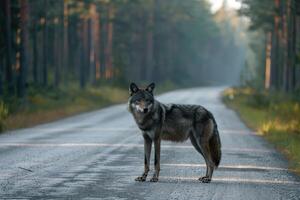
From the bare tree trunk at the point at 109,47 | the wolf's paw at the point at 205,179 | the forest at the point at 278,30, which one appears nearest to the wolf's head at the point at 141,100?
the wolf's paw at the point at 205,179

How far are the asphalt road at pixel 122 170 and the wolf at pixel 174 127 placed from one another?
0.39 meters

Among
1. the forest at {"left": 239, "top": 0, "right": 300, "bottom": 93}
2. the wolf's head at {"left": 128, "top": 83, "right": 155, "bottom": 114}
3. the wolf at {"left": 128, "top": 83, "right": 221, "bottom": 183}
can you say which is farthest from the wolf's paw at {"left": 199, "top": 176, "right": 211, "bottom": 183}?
the forest at {"left": 239, "top": 0, "right": 300, "bottom": 93}

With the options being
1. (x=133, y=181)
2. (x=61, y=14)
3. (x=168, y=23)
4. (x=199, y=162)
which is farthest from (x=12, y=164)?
(x=168, y=23)

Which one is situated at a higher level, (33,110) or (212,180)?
(212,180)

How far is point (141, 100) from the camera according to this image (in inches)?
442

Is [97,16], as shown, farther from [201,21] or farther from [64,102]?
[201,21]

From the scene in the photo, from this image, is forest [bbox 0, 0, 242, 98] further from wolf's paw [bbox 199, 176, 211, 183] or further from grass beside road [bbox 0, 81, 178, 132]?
wolf's paw [bbox 199, 176, 211, 183]

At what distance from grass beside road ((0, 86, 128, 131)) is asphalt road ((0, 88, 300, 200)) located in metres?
4.58

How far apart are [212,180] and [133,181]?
1407 millimetres

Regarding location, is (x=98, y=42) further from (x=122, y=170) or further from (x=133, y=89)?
(x=133, y=89)

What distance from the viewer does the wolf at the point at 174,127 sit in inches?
449

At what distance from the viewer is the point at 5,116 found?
2388 cm

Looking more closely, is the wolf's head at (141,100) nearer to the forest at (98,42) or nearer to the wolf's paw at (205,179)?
the wolf's paw at (205,179)

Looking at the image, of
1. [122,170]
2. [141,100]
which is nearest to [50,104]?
[122,170]
